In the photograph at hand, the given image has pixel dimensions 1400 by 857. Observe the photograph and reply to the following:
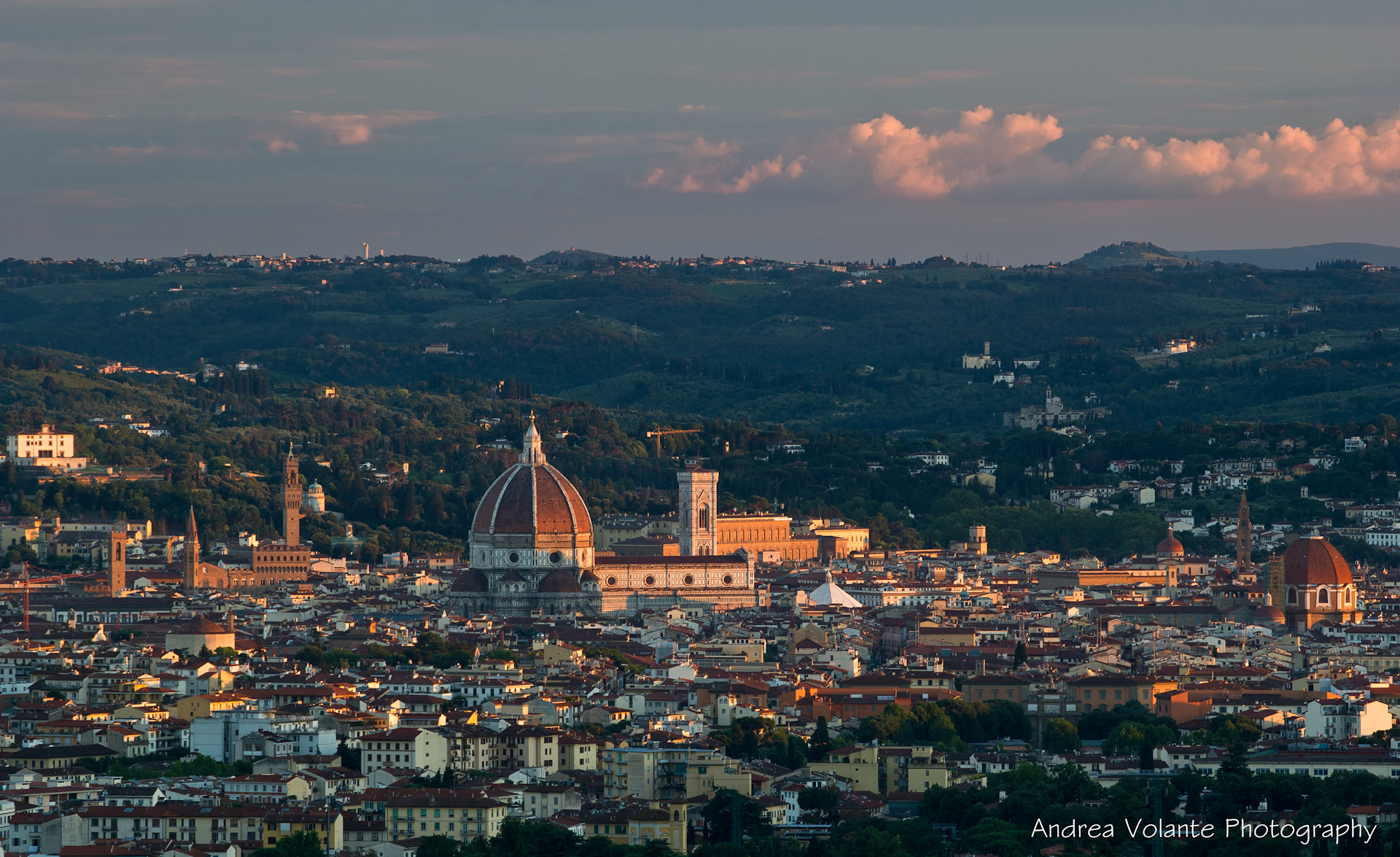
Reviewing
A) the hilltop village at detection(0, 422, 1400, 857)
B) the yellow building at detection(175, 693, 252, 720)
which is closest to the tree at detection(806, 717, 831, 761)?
the hilltop village at detection(0, 422, 1400, 857)

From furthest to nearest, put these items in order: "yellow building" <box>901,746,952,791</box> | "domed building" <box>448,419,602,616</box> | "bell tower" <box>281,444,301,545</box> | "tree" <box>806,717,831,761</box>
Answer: "bell tower" <box>281,444,301,545</box>
"domed building" <box>448,419,602,616</box>
"tree" <box>806,717,831,761</box>
"yellow building" <box>901,746,952,791</box>

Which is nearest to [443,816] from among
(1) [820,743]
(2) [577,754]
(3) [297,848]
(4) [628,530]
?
(3) [297,848]

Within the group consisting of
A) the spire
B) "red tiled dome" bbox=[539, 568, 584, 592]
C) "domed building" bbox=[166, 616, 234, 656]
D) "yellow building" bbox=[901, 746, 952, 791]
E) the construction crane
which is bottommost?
"yellow building" bbox=[901, 746, 952, 791]

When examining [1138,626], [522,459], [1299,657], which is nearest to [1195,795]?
[1299,657]

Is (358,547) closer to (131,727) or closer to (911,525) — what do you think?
(911,525)

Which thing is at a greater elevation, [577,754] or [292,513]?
[292,513]

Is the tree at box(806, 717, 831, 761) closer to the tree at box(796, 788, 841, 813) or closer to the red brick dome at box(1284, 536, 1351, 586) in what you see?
the tree at box(796, 788, 841, 813)

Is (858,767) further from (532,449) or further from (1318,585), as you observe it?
(532,449)
